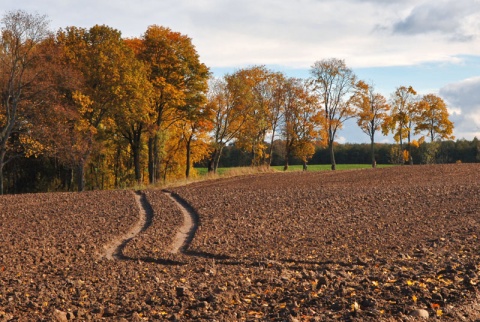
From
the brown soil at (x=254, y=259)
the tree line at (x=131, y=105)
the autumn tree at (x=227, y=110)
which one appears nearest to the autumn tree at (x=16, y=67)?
the tree line at (x=131, y=105)

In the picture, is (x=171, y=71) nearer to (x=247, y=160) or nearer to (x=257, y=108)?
(x=257, y=108)

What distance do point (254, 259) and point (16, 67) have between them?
27419mm

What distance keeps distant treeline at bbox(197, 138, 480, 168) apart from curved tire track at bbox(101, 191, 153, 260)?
162 ft

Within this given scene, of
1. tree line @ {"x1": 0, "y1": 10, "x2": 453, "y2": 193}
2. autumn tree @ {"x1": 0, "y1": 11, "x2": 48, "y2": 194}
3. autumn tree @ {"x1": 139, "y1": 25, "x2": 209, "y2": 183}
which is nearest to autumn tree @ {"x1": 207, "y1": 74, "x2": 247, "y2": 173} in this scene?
tree line @ {"x1": 0, "y1": 10, "x2": 453, "y2": 193}

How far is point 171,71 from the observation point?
145 ft

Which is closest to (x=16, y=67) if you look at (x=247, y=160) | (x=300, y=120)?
(x=300, y=120)

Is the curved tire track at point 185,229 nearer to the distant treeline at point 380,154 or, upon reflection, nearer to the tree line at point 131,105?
the tree line at point 131,105

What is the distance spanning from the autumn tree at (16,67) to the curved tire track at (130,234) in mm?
13907

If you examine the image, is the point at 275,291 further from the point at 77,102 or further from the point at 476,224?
the point at 77,102

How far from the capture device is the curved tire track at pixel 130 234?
15883 millimetres

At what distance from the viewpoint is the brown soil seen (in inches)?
364

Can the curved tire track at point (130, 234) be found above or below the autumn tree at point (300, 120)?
below

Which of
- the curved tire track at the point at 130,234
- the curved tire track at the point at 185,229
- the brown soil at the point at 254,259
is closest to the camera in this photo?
the brown soil at the point at 254,259

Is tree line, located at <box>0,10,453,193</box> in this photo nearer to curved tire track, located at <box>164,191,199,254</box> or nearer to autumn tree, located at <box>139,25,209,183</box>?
autumn tree, located at <box>139,25,209,183</box>
